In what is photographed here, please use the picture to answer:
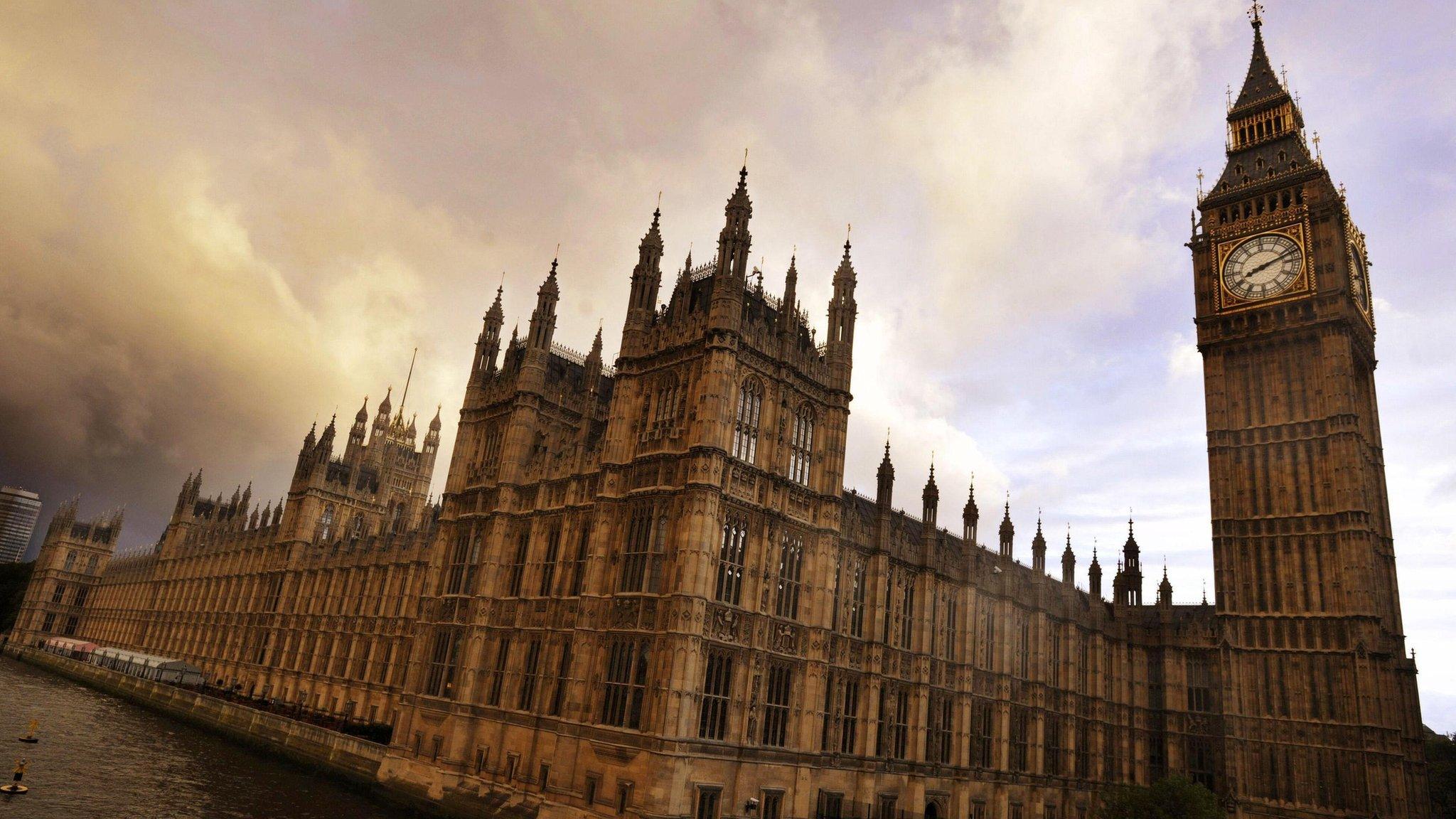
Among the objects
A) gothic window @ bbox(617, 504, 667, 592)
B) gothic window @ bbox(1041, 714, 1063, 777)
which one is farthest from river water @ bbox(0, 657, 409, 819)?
gothic window @ bbox(1041, 714, 1063, 777)

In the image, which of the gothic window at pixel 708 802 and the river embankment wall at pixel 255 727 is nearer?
the gothic window at pixel 708 802

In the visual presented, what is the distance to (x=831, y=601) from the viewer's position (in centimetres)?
4281

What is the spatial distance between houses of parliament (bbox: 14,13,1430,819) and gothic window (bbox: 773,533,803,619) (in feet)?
0.69

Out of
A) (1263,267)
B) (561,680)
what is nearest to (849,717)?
(561,680)

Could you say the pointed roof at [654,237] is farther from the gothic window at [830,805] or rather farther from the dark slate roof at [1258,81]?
the dark slate roof at [1258,81]

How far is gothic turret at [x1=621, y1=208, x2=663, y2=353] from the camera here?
1836 inches

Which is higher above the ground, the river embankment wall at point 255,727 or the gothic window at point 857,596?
the gothic window at point 857,596

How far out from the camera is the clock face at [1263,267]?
7006cm

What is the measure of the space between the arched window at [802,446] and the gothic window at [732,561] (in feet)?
14.9

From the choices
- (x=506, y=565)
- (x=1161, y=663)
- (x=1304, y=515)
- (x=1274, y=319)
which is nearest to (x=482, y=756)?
(x=506, y=565)

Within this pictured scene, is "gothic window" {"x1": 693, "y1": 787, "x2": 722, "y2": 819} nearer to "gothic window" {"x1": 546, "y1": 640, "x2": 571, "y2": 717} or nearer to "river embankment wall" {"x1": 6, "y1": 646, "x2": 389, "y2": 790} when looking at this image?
"gothic window" {"x1": 546, "y1": 640, "x2": 571, "y2": 717}

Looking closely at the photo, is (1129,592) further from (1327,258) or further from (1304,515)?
(1327,258)

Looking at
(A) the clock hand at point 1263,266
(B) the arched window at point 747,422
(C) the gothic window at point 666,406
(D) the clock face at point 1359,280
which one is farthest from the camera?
(A) the clock hand at point 1263,266

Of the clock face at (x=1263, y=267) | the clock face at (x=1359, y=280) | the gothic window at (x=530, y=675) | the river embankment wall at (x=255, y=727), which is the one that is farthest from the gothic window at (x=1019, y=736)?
the clock face at (x=1359, y=280)
